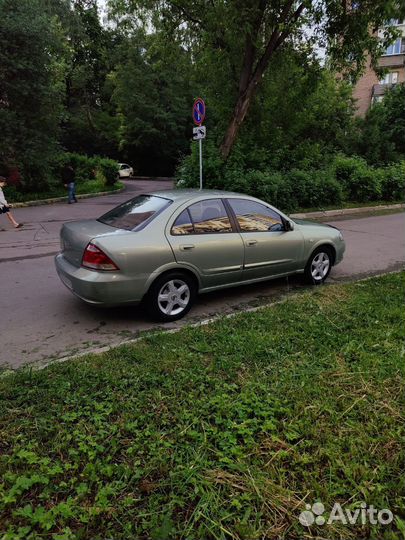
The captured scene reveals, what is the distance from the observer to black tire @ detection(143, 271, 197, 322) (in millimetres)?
4727

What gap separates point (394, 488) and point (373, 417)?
2.15 ft

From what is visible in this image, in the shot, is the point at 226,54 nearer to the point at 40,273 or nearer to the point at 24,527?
the point at 40,273

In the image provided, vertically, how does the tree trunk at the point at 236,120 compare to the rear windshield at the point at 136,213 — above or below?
above

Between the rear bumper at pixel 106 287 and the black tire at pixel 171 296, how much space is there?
0.16 meters

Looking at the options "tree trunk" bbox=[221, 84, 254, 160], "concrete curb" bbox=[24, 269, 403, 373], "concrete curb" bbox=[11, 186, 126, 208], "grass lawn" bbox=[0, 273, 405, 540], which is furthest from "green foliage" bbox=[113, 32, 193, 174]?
"grass lawn" bbox=[0, 273, 405, 540]

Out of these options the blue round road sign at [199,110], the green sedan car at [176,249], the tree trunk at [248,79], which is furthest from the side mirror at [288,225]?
the tree trunk at [248,79]

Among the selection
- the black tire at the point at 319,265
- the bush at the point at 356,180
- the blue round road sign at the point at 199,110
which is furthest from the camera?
the bush at the point at 356,180

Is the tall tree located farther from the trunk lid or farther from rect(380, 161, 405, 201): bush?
the trunk lid

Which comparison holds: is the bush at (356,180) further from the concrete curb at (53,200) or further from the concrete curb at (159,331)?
the concrete curb at (159,331)

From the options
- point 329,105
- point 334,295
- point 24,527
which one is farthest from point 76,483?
point 329,105

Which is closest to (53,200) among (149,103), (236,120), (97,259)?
(236,120)

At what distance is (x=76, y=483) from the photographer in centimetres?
234

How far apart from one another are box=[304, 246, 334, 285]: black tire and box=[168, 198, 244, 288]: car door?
1440 mm

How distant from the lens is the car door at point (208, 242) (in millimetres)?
4840
